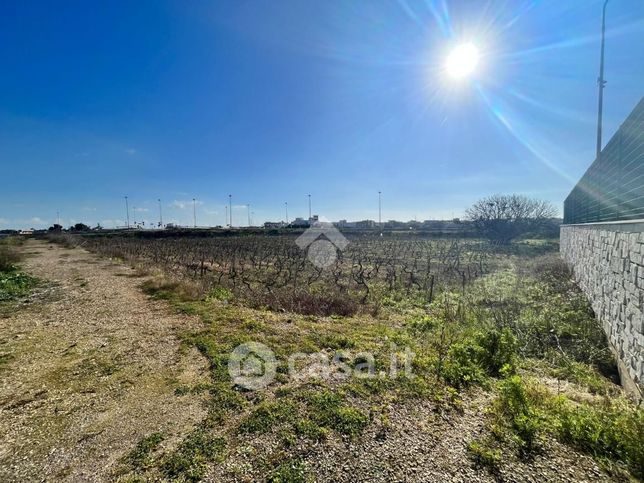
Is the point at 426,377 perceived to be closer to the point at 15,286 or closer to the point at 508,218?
the point at 15,286

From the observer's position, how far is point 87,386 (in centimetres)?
408

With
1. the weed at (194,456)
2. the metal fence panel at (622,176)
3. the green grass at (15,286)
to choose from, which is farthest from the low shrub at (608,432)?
the green grass at (15,286)

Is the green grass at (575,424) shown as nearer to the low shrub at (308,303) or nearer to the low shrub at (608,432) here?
the low shrub at (608,432)

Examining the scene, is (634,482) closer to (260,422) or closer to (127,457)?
(260,422)

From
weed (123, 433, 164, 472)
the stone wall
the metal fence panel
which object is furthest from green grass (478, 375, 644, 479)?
weed (123, 433, 164, 472)

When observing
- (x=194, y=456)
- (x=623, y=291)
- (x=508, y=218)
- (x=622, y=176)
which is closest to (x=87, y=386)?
(x=194, y=456)

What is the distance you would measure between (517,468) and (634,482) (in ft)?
2.67

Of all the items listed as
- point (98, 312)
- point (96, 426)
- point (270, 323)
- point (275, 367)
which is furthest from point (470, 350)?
point (98, 312)

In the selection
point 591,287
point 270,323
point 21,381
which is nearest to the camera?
point 21,381

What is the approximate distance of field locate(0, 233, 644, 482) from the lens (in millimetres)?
2631

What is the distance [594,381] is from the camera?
Answer: 4.42 m

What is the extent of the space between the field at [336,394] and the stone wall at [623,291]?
407mm

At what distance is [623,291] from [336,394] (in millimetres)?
4636

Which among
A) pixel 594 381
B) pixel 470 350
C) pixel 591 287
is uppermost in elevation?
pixel 591 287
